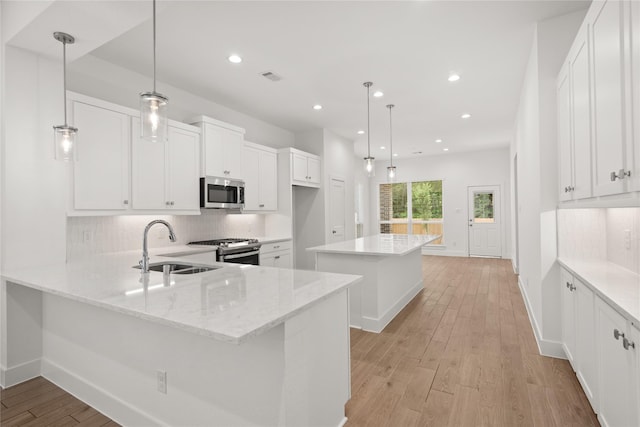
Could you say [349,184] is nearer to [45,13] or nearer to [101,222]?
[101,222]

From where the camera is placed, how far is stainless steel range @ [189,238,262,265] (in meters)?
3.92

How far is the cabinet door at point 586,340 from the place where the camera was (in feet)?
6.07

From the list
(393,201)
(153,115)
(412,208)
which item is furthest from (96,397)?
(393,201)

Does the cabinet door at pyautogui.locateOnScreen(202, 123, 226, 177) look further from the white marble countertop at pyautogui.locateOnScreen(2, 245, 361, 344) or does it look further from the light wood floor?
the light wood floor

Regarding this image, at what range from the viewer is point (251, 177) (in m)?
4.93

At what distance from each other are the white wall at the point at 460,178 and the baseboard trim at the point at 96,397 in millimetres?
8194

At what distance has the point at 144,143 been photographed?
11.3 feet

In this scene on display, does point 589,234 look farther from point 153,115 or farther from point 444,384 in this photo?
point 153,115

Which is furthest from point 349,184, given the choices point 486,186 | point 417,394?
point 417,394

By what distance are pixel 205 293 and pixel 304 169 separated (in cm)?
430

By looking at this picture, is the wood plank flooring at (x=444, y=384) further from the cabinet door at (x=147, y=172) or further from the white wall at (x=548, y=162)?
the cabinet door at (x=147, y=172)

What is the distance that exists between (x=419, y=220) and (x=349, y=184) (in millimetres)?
3347

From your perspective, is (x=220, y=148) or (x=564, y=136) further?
(x=220, y=148)

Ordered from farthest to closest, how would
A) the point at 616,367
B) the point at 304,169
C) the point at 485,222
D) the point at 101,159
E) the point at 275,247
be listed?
the point at 485,222, the point at 304,169, the point at 275,247, the point at 101,159, the point at 616,367
